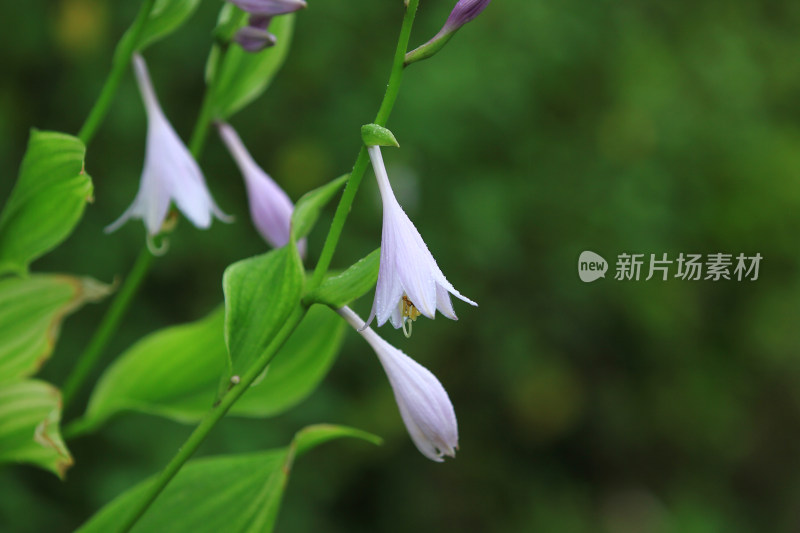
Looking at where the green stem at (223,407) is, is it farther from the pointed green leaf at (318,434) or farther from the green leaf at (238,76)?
the green leaf at (238,76)

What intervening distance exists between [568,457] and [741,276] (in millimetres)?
810

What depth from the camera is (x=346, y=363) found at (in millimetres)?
2188

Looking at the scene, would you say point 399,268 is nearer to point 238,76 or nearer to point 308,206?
point 308,206

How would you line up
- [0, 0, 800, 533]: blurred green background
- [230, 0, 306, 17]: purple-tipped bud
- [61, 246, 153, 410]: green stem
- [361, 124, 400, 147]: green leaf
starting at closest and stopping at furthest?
[361, 124, 400, 147]: green leaf < [230, 0, 306, 17]: purple-tipped bud < [61, 246, 153, 410]: green stem < [0, 0, 800, 533]: blurred green background

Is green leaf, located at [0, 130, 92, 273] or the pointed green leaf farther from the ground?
green leaf, located at [0, 130, 92, 273]

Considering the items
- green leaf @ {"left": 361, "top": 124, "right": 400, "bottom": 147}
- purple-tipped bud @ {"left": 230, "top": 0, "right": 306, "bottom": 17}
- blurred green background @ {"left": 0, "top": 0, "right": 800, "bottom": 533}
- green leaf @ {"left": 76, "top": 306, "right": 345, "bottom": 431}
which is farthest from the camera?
blurred green background @ {"left": 0, "top": 0, "right": 800, "bottom": 533}

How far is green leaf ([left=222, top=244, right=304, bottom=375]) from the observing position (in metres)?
0.56

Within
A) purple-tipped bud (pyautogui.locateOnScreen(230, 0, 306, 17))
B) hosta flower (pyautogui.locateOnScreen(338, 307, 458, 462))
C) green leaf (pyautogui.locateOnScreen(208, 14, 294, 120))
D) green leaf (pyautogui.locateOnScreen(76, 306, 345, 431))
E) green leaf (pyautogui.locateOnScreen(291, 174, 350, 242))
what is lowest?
green leaf (pyautogui.locateOnScreen(76, 306, 345, 431))

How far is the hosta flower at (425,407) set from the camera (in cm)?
53

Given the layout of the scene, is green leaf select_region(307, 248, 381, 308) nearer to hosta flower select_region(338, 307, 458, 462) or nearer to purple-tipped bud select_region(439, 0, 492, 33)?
hosta flower select_region(338, 307, 458, 462)

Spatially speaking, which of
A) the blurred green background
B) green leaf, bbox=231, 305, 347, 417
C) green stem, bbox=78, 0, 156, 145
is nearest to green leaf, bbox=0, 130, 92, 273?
green stem, bbox=78, 0, 156, 145

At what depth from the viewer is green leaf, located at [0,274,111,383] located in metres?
0.81

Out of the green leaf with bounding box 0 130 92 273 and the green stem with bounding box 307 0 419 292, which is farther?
the green leaf with bounding box 0 130 92 273

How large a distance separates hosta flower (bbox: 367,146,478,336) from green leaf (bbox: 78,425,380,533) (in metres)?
0.21
